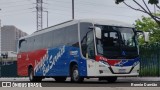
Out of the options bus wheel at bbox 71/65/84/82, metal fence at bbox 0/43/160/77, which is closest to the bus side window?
metal fence at bbox 0/43/160/77

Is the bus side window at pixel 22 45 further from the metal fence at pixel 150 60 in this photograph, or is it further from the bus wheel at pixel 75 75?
the bus wheel at pixel 75 75

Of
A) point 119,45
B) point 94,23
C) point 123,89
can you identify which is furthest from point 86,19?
point 123,89

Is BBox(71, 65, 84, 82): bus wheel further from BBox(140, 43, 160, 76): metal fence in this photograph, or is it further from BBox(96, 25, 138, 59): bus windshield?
BBox(140, 43, 160, 76): metal fence

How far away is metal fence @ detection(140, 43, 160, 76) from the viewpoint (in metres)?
26.2

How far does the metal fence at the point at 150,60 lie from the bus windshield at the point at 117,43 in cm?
570

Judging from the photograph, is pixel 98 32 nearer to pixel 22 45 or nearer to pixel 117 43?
pixel 117 43

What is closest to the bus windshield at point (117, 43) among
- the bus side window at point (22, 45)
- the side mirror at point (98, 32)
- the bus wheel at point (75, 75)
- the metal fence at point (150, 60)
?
the side mirror at point (98, 32)

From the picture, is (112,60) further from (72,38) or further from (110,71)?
→ (72,38)

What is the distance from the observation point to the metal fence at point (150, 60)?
85.9 feet

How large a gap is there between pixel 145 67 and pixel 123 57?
7011mm

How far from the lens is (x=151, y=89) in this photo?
14531 mm

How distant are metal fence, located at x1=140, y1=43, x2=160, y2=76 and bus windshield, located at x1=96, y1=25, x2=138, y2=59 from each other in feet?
18.7

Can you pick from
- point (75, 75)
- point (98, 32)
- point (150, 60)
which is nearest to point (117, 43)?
point (98, 32)

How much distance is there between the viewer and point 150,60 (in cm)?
2664
